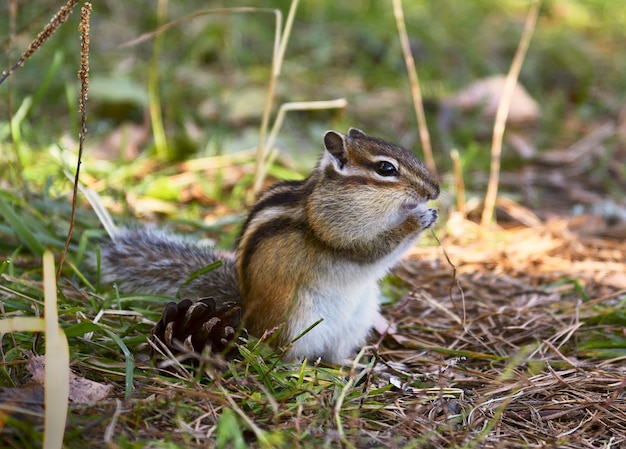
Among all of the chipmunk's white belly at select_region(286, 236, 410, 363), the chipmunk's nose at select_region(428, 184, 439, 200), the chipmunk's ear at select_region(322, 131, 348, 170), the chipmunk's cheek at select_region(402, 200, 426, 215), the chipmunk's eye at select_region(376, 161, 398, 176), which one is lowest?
the chipmunk's white belly at select_region(286, 236, 410, 363)

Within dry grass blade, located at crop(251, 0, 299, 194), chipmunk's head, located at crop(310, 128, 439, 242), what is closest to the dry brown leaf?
chipmunk's head, located at crop(310, 128, 439, 242)

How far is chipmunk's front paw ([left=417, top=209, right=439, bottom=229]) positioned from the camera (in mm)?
2873

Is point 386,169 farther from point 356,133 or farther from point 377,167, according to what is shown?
point 356,133

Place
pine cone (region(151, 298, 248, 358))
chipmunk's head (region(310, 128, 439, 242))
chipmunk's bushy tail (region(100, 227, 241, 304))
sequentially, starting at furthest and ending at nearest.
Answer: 1. chipmunk's bushy tail (region(100, 227, 241, 304))
2. chipmunk's head (region(310, 128, 439, 242))
3. pine cone (region(151, 298, 248, 358))

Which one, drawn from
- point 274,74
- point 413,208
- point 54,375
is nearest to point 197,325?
point 54,375

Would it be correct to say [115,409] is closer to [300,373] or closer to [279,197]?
[300,373]

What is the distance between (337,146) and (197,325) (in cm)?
88

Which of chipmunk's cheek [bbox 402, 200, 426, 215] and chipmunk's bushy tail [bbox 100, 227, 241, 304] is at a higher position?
chipmunk's cheek [bbox 402, 200, 426, 215]

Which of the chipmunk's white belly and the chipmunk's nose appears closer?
the chipmunk's white belly

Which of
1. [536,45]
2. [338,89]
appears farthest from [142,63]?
[536,45]

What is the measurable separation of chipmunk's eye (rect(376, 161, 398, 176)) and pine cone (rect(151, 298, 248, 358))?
760mm

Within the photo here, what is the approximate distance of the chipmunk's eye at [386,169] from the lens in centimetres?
285

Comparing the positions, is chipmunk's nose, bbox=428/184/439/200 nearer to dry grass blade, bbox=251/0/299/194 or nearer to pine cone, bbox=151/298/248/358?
pine cone, bbox=151/298/248/358

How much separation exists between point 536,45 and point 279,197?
5.27 meters
